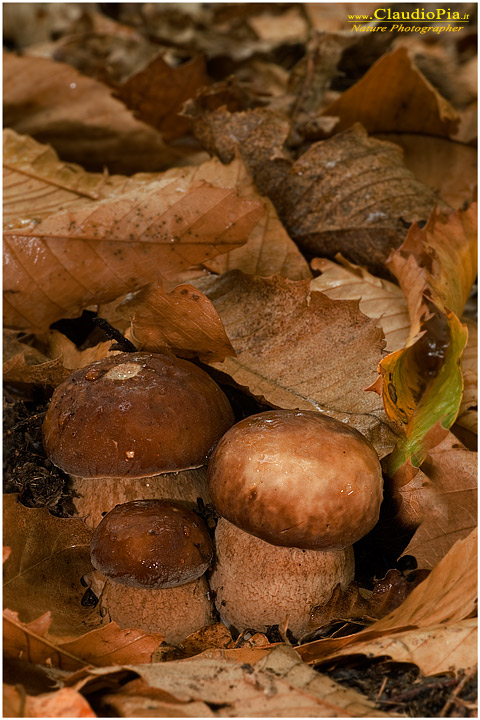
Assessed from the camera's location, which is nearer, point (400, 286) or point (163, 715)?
point (163, 715)

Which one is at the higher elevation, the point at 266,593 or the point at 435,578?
the point at 435,578

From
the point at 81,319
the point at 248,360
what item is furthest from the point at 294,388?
the point at 81,319

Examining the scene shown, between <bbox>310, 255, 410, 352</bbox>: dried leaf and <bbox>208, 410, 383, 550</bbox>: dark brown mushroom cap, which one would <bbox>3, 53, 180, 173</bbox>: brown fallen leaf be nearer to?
<bbox>310, 255, 410, 352</bbox>: dried leaf

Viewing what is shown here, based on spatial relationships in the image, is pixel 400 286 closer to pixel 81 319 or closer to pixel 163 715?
pixel 81 319

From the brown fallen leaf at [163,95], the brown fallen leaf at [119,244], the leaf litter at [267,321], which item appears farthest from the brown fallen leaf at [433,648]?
the brown fallen leaf at [163,95]

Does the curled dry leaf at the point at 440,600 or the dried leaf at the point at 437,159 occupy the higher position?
the dried leaf at the point at 437,159

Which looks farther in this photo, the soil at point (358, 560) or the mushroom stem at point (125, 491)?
the mushroom stem at point (125, 491)

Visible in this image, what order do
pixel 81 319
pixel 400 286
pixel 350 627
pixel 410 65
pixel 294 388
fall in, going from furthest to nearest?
pixel 410 65, pixel 81 319, pixel 400 286, pixel 294 388, pixel 350 627

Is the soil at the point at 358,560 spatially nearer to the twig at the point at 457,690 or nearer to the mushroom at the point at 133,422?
the twig at the point at 457,690
